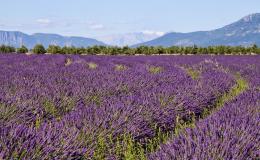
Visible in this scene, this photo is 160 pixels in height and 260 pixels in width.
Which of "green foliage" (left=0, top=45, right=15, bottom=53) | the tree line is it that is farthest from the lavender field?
the tree line

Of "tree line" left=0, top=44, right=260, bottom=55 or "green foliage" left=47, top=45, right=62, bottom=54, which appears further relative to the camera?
"tree line" left=0, top=44, right=260, bottom=55

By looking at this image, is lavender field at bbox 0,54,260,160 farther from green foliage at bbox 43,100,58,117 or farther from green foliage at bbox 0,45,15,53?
green foliage at bbox 0,45,15,53

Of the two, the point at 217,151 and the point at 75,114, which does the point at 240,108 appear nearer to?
the point at 75,114

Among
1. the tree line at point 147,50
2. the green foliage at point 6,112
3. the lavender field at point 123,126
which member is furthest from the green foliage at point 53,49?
the green foliage at point 6,112

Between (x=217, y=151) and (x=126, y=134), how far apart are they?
50.5 inches

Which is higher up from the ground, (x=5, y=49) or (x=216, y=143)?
(x=216, y=143)

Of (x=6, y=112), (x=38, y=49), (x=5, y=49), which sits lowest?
(x=5, y=49)

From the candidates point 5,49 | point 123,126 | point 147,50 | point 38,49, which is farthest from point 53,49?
point 123,126

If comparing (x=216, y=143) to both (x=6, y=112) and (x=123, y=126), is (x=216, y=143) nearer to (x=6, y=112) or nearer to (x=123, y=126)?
(x=123, y=126)

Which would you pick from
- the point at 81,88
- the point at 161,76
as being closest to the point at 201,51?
the point at 161,76

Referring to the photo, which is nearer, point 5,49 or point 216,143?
point 216,143

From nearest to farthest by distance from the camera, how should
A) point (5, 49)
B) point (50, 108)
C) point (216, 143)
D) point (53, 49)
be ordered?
point (216, 143), point (50, 108), point (53, 49), point (5, 49)

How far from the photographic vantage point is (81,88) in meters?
5.61

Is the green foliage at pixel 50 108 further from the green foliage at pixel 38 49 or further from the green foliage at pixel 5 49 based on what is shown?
the green foliage at pixel 5 49
